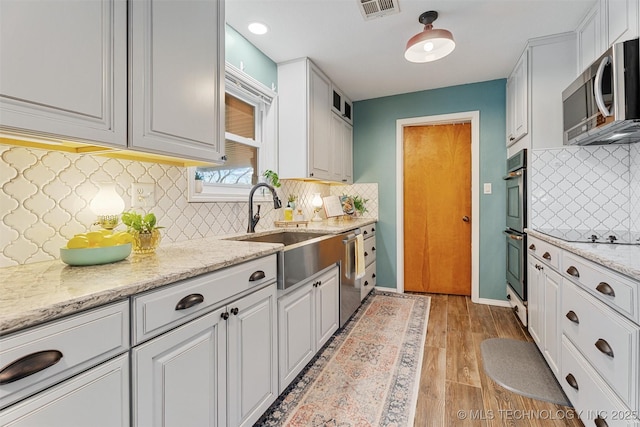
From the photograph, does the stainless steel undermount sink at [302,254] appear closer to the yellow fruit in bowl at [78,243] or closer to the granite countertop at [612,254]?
the yellow fruit in bowl at [78,243]

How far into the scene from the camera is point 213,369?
3.83 feet

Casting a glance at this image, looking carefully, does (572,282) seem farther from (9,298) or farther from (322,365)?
(9,298)

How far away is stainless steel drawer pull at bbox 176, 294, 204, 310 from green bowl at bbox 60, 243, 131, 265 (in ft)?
1.16

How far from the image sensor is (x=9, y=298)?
28.9 inches

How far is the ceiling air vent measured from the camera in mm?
1916

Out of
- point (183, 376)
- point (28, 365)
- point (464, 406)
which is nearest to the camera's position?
point (28, 365)

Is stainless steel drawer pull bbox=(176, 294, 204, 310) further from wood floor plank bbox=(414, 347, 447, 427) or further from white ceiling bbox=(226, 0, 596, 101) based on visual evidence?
white ceiling bbox=(226, 0, 596, 101)

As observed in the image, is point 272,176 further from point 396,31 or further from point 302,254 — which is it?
point 396,31

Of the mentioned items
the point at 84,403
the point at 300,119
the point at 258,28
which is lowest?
the point at 84,403

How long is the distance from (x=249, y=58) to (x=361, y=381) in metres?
2.50

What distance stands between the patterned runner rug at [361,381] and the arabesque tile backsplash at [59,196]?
46.0 inches

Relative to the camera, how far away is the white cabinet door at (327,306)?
2.07 m

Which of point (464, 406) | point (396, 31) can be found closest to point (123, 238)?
point (464, 406)

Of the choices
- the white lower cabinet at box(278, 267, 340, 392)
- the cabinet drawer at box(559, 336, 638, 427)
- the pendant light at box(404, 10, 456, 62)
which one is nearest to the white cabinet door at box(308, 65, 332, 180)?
the pendant light at box(404, 10, 456, 62)
